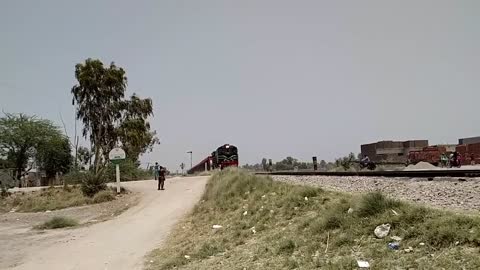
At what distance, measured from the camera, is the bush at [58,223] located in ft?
65.7

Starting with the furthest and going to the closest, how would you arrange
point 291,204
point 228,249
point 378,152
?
point 378,152 → point 291,204 → point 228,249

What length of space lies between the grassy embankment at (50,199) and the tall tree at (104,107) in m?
16.9

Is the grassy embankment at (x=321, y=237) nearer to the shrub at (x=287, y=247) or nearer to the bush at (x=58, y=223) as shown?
the shrub at (x=287, y=247)

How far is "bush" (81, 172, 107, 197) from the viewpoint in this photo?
2841 cm

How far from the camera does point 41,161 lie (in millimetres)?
64062

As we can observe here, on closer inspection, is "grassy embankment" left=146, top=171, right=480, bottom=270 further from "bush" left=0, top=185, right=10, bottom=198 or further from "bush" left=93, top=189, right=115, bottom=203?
"bush" left=0, top=185, right=10, bottom=198

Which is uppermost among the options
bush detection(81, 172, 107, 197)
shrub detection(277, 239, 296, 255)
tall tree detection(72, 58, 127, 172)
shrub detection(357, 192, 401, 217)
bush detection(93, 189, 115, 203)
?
tall tree detection(72, 58, 127, 172)

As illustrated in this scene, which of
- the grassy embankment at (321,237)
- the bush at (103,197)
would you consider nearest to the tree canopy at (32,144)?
the bush at (103,197)

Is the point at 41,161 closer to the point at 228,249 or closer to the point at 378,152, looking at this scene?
the point at 378,152

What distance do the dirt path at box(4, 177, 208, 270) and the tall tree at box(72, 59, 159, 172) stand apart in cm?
2853

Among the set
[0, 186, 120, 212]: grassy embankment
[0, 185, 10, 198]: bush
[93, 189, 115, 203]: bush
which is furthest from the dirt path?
[0, 185, 10, 198]: bush

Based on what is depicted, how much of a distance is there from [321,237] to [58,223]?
15.5 metres

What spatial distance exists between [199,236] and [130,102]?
133ft

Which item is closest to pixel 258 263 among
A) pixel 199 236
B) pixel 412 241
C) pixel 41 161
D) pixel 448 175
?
pixel 412 241
